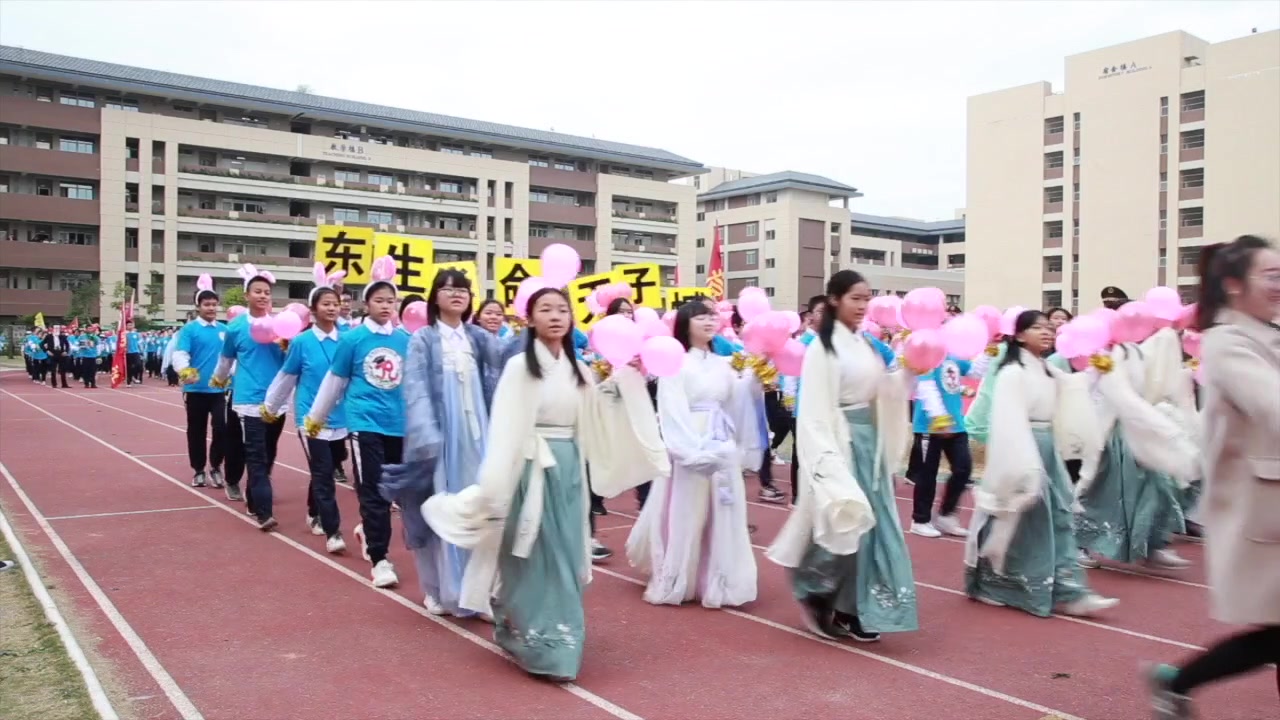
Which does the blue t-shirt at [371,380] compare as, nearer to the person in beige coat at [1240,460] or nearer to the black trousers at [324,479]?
the black trousers at [324,479]

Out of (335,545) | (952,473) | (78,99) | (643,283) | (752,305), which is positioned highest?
(78,99)

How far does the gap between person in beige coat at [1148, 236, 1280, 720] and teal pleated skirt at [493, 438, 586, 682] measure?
2.54 metres

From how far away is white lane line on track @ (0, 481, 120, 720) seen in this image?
174 inches

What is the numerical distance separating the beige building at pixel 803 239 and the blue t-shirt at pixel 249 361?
53745mm

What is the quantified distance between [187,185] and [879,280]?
39017 mm

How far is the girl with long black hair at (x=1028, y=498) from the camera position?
5.94 meters

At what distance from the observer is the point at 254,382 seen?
A: 900cm

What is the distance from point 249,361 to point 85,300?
4188cm

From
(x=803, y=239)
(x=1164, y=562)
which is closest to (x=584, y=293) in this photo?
(x=1164, y=562)

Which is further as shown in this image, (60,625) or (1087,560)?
(1087,560)

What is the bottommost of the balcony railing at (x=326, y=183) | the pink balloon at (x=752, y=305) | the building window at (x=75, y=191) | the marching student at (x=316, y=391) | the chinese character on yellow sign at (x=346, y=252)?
the marching student at (x=316, y=391)

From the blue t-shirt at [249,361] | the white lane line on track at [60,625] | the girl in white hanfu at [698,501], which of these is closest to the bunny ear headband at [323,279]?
the blue t-shirt at [249,361]

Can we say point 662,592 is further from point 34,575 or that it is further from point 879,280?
point 879,280

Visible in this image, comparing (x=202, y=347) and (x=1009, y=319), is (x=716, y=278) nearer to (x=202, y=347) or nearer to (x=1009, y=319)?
→ (x=202, y=347)
